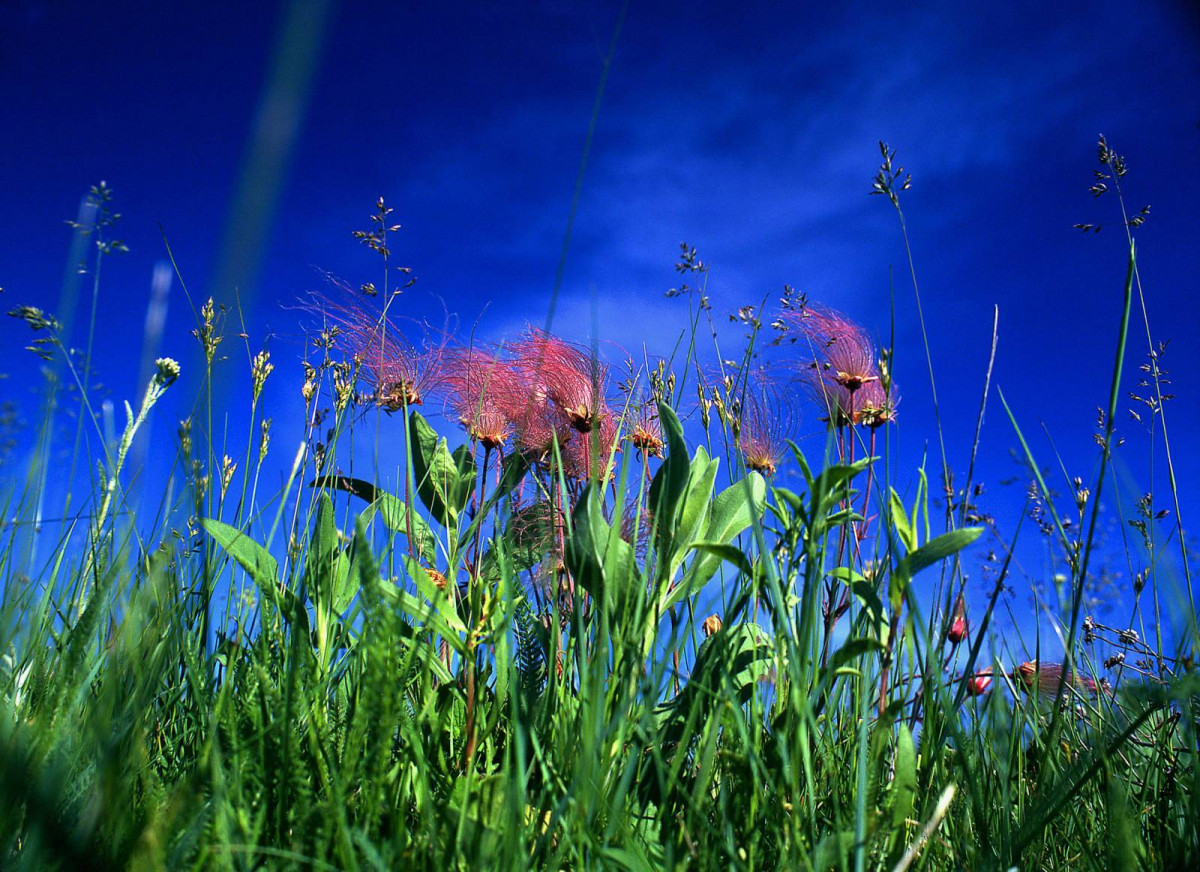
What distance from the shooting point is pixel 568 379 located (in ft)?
6.47

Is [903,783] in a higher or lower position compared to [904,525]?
lower

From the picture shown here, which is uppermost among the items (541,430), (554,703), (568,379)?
(568,379)

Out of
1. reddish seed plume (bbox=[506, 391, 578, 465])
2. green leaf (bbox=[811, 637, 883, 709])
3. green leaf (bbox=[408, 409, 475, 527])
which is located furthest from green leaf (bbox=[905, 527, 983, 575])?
green leaf (bbox=[408, 409, 475, 527])

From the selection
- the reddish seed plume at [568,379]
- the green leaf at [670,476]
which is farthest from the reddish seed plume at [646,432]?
the green leaf at [670,476]

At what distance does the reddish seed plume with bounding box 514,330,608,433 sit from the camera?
1.85 meters

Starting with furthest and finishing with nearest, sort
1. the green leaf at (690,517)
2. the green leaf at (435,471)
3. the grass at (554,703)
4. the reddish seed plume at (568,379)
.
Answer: the reddish seed plume at (568,379) < the green leaf at (435,471) < the green leaf at (690,517) < the grass at (554,703)

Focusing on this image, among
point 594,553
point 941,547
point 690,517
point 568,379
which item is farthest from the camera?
point 568,379

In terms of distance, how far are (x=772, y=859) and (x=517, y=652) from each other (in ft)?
1.46

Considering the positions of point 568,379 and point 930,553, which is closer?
point 930,553

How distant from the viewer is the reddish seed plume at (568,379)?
185cm

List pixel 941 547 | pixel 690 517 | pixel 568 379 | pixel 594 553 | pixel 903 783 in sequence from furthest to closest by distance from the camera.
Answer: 1. pixel 568 379
2. pixel 690 517
3. pixel 594 553
4. pixel 941 547
5. pixel 903 783

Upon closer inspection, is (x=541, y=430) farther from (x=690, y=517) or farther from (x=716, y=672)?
(x=716, y=672)

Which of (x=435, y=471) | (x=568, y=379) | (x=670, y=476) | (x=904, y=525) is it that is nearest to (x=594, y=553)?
(x=670, y=476)

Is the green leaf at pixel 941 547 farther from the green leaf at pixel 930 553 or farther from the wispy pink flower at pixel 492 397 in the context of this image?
the wispy pink flower at pixel 492 397
